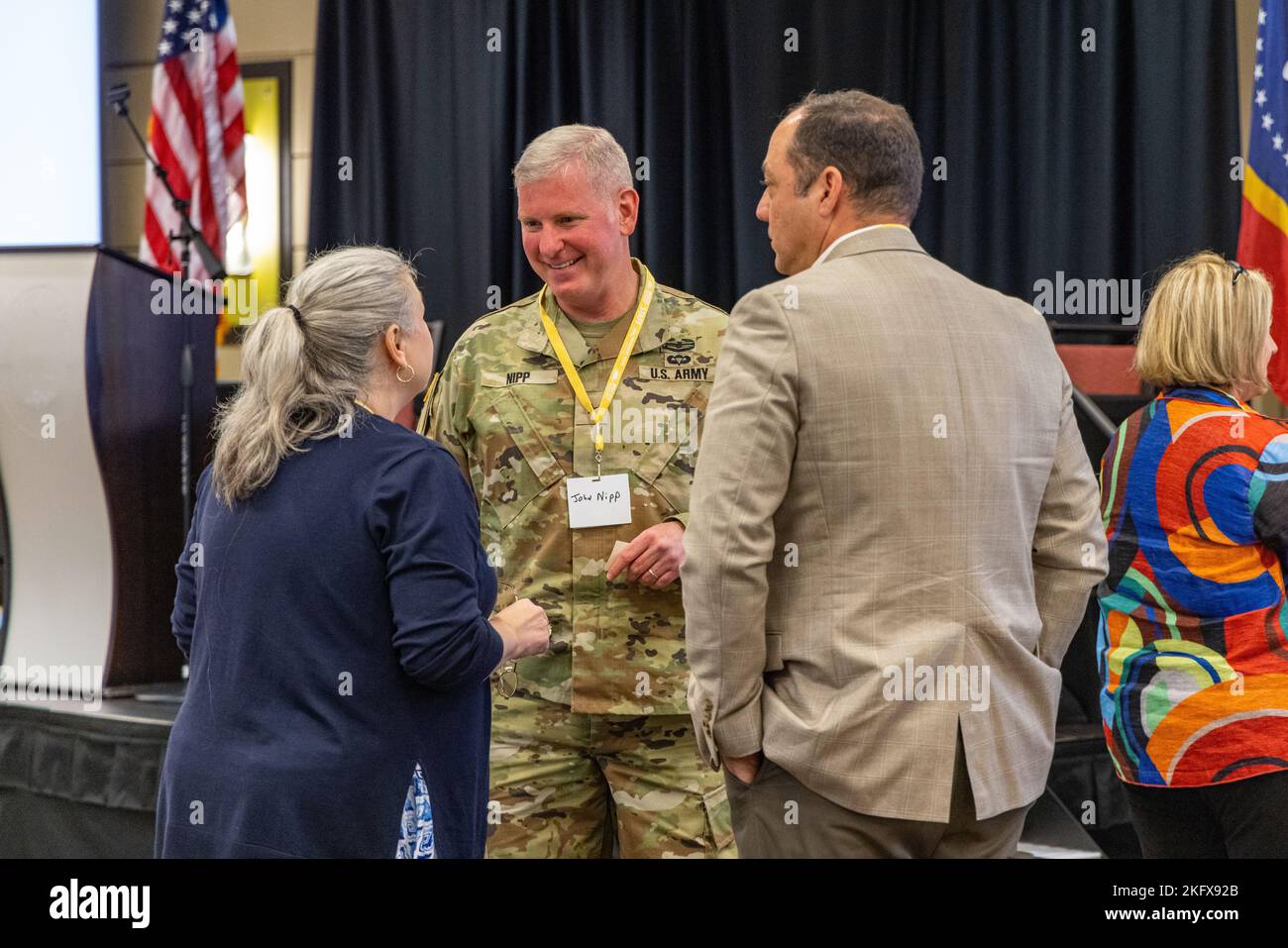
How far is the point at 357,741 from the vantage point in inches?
59.6

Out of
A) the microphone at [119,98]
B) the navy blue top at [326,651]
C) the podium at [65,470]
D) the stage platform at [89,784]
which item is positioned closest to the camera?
the navy blue top at [326,651]

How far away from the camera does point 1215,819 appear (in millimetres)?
2105

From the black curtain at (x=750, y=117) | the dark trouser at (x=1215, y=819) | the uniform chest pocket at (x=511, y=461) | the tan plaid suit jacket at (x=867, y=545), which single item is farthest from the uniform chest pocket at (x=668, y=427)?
the black curtain at (x=750, y=117)

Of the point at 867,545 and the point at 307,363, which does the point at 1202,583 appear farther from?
the point at 307,363

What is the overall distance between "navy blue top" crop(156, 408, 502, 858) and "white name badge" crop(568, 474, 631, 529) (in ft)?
2.04

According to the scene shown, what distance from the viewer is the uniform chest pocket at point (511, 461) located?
221 cm

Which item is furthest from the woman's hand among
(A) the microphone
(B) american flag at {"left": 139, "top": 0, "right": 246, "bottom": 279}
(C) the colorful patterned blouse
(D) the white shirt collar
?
(B) american flag at {"left": 139, "top": 0, "right": 246, "bottom": 279}

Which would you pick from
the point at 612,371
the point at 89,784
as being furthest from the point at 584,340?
the point at 89,784

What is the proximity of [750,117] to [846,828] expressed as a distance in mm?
3507

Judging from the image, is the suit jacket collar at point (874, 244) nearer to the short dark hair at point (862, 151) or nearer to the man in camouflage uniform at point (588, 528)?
the short dark hair at point (862, 151)

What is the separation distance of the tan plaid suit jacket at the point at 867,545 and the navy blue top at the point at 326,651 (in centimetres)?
34

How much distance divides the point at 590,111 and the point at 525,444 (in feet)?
9.15

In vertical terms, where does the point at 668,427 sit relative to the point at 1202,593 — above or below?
above
